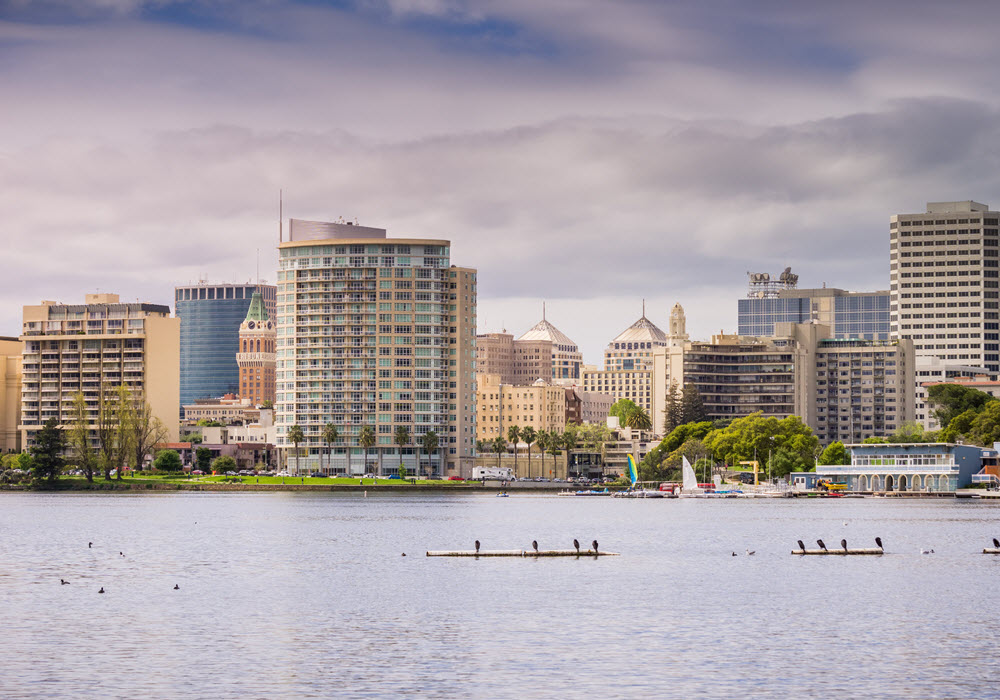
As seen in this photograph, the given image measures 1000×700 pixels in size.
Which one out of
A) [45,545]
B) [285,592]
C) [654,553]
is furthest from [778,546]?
[45,545]

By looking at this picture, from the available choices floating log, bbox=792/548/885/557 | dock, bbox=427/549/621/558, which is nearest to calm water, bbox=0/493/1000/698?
floating log, bbox=792/548/885/557

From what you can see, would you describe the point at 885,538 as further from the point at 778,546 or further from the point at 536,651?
the point at 536,651

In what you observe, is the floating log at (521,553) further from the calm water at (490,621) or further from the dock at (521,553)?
the calm water at (490,621)

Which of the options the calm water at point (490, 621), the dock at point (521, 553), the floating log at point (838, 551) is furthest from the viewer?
the floating log at point (838, 551)

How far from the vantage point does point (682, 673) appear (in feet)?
190

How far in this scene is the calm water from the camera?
184 feet

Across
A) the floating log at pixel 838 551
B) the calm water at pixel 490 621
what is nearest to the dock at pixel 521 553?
the calm water at pixel 490 621

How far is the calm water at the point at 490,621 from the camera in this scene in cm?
5612

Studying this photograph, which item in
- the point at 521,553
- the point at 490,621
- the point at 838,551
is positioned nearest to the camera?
the point at 490,621

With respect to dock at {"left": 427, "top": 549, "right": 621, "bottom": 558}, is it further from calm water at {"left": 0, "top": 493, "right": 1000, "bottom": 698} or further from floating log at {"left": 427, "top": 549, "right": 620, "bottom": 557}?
calm water at {"left": 0, "top": 493, "right": 1000, "bottom": 698}

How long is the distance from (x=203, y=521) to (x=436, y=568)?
77.2 m

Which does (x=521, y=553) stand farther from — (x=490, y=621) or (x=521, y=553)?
(x=490, y=621)

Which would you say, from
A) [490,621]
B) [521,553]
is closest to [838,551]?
[521,553]

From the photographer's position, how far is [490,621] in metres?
72.6
